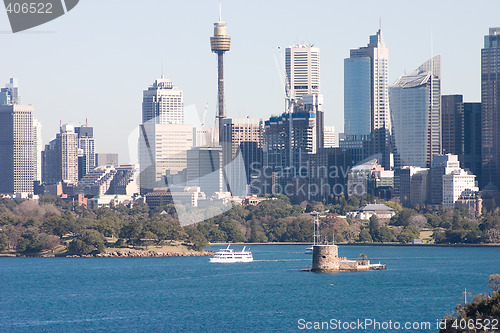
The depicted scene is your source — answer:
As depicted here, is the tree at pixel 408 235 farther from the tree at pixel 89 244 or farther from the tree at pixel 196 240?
the tree at pixel 89 244

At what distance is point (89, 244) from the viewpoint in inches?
5074

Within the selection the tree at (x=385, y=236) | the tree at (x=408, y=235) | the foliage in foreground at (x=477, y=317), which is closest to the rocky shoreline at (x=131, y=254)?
the tree at (x=408, y=235)

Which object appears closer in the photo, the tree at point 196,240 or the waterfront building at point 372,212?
the tree at point 196,240

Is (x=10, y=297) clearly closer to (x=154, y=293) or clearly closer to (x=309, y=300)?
(x=154, y=293)

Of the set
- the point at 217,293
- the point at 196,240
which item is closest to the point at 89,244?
the point at 196,240

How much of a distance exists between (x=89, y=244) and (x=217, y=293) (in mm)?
45331

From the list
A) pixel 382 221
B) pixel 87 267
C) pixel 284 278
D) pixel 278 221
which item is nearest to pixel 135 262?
pixel 87 267

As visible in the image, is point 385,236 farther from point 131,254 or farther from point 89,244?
point 89,244

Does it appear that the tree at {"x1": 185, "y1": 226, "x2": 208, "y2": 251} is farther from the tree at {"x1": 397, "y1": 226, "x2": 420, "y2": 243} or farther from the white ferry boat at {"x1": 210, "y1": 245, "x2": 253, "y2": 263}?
the tree at {"x1": 397, "y1": 226, "x2": 420, "y2": 243}

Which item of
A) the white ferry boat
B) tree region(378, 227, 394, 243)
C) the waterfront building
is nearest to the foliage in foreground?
the white ferry boat

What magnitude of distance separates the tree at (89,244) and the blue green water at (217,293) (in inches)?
202

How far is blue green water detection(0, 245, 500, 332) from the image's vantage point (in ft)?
231

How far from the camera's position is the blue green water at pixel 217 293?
231ft

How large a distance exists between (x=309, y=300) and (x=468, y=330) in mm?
29818
